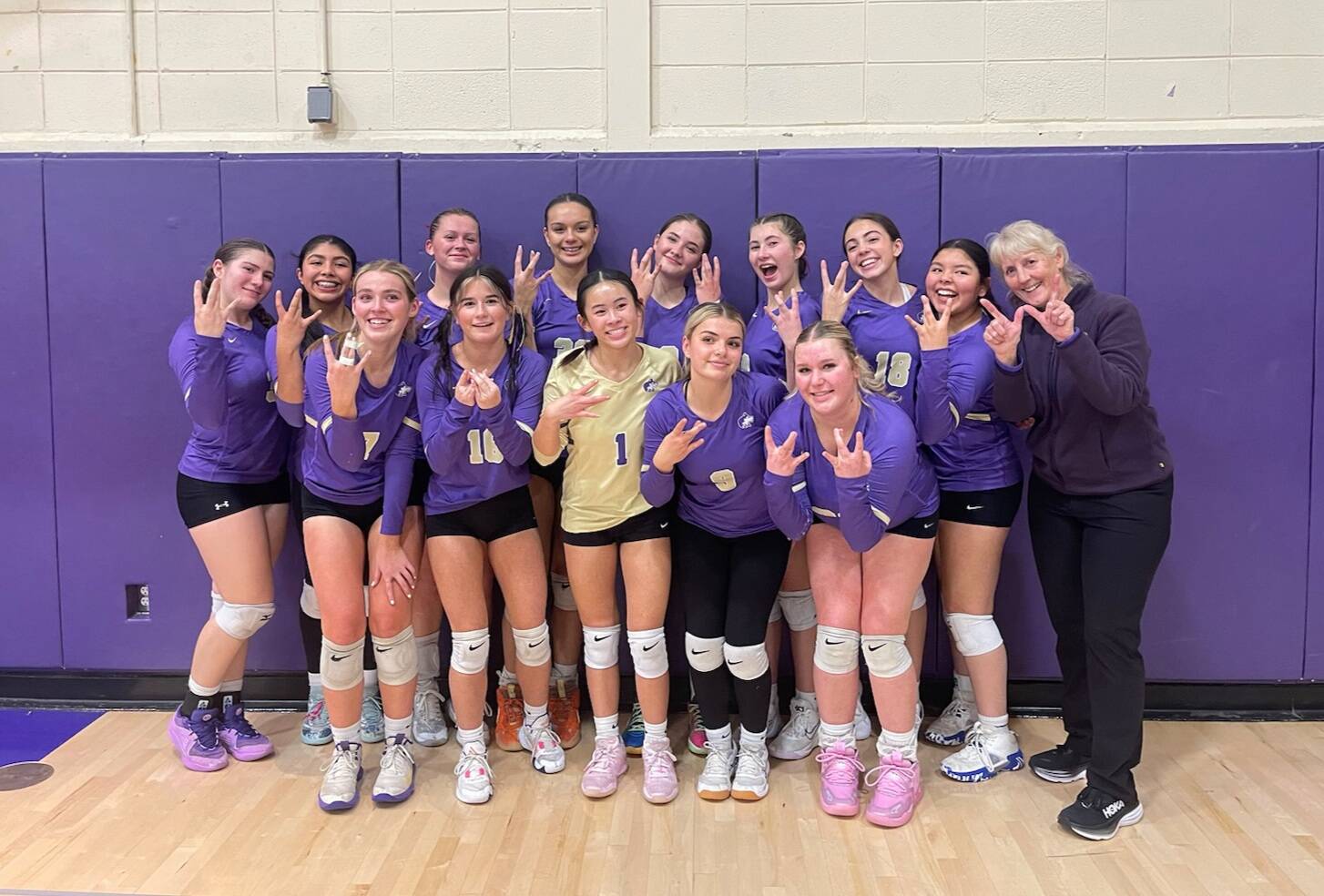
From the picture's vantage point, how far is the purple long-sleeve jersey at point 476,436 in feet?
10.4

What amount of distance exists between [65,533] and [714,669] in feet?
9.00

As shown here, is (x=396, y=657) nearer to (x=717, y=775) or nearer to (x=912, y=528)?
(x=717, y=775)

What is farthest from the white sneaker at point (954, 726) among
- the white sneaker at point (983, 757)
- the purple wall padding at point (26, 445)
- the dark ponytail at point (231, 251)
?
the purple wall padding at point (26, 445)

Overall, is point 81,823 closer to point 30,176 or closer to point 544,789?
point 544,789

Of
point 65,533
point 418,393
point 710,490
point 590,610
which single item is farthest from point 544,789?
point 65,533

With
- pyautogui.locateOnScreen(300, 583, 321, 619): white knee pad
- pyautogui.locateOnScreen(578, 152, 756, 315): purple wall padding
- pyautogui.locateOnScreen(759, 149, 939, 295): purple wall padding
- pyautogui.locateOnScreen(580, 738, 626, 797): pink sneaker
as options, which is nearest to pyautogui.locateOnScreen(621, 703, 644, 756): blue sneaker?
pyautogui.locateOnScreen(580, 738, 626, 797): pink sneaker

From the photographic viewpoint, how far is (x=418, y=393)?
3318 millimetres

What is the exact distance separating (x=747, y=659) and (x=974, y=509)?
0.93 meters

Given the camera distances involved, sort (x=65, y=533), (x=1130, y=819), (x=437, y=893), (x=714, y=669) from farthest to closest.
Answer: (x=65, y=533) → (x=714, y=669) → (x=1130, y=819) → (x=437, y=893)

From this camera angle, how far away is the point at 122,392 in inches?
161

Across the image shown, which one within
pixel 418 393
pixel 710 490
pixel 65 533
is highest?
pixel 418 393

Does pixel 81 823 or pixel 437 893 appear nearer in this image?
pixel 437 893

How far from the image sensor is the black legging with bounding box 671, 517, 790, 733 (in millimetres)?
3283

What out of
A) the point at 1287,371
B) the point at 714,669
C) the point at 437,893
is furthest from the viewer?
the point at 1287,371
